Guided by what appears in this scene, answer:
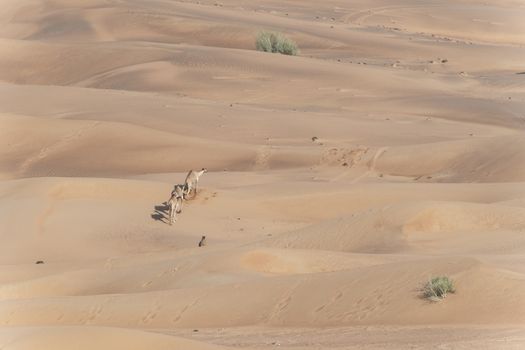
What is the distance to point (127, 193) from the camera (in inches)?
736

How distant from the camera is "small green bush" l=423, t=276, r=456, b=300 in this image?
10.4 meters

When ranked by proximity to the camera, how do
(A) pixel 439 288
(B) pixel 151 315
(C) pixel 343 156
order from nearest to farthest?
(A) pixel 439 288 → (B) pixel 151 315 → (C) pixel 343 156

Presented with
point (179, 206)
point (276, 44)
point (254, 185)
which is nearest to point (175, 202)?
point (179, 206)

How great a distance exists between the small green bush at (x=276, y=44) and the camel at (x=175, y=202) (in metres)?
20.0

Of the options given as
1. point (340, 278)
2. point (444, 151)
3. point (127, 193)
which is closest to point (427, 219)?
point (340, 278)

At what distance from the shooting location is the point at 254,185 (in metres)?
19.9

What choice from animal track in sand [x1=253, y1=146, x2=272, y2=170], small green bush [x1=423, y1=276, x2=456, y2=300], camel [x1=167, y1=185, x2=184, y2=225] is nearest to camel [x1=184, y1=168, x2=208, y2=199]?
camel [x1=167, y1=185, x2=184, y2=225]

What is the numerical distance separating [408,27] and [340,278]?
4006 cm

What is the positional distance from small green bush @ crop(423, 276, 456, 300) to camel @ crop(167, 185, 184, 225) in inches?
295

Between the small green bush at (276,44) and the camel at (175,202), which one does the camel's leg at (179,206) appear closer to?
the camel at (175,202)

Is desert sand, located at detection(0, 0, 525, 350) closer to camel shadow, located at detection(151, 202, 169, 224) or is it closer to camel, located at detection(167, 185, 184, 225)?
A: camel shadow, located at detection(151, 202, 169, 224)

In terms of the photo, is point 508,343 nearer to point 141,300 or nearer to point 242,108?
point 141,300

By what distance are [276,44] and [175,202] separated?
20717 millimetres

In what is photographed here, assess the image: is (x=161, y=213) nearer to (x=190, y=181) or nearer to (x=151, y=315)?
(x=190, y=181)
